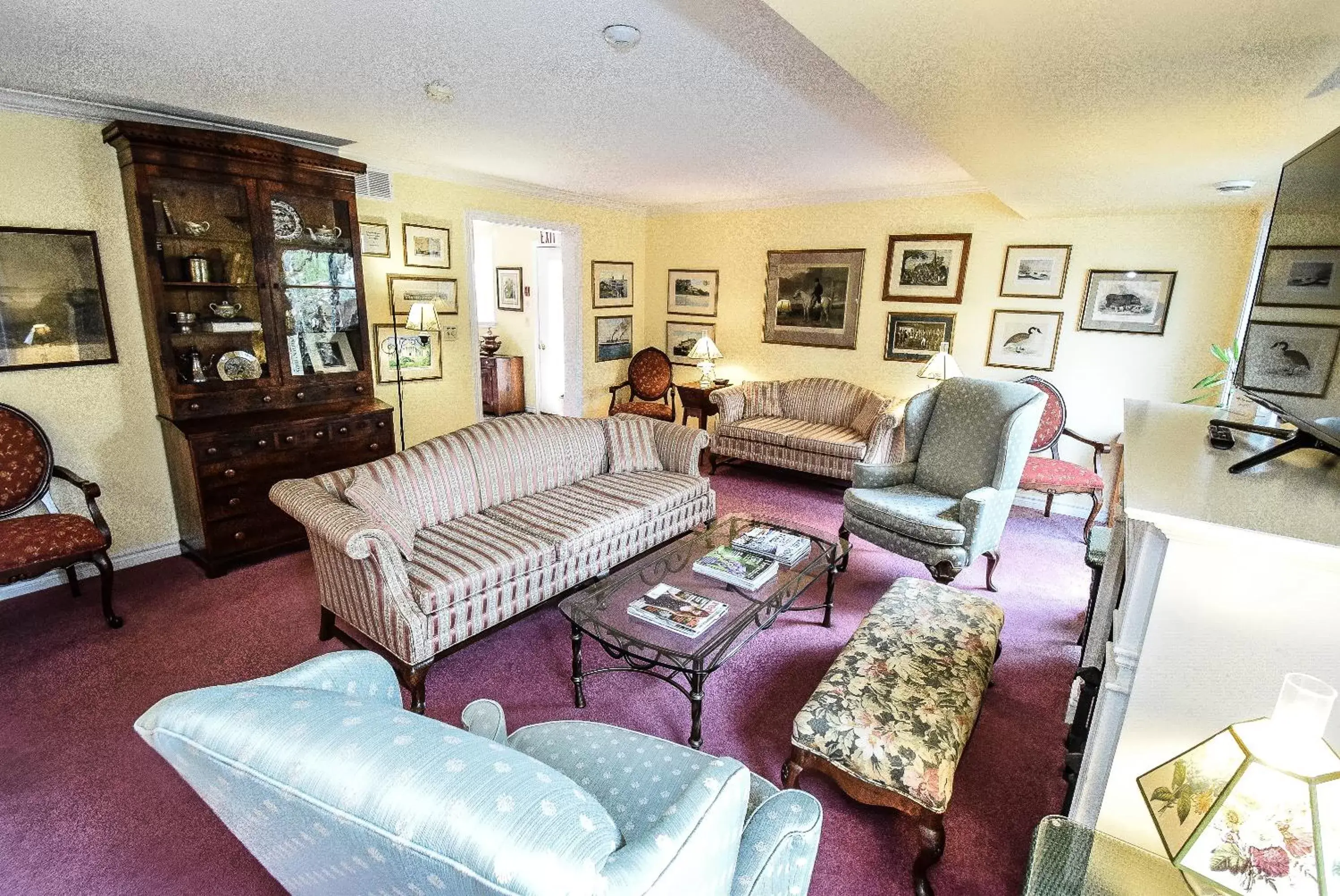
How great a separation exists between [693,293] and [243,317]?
4.03 m

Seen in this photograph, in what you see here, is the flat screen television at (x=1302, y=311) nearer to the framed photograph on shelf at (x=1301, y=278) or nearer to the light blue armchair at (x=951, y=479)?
the framed photograph on shelf at (x=1301, y=278)

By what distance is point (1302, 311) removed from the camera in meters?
1.46

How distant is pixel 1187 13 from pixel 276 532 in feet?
14.3

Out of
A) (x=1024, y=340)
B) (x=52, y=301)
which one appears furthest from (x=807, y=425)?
(x=52, y=301)

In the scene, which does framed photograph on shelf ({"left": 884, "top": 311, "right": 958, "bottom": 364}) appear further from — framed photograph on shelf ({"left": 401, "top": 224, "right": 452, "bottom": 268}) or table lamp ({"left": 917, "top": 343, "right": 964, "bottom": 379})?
framed photograph on shelf ({"left": 401, "top": 224, "right": 452, "bottom": 268})

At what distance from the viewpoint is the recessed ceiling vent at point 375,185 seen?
4.27 meters

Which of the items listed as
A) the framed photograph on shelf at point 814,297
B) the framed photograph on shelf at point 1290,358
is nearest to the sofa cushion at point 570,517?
the framed photograph on shelf at point 1290,358

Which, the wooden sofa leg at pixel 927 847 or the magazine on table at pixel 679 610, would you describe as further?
the magazine on table at pixel 679 610

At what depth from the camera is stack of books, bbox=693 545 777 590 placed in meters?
2.58

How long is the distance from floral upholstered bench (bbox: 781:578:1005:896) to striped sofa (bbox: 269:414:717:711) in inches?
53.5

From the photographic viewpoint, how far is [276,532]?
3.63 metres

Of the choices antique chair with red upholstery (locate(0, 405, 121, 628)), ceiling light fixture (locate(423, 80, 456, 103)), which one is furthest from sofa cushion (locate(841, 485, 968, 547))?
antique chair with red upholstery (locate(0, 405, 121, 628))

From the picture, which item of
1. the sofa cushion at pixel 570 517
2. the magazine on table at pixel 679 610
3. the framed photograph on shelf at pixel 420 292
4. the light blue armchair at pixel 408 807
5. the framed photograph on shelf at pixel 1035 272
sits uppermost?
the framed photograph on shelf at pixel 1035 272

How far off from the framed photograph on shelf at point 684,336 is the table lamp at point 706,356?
184 mm
